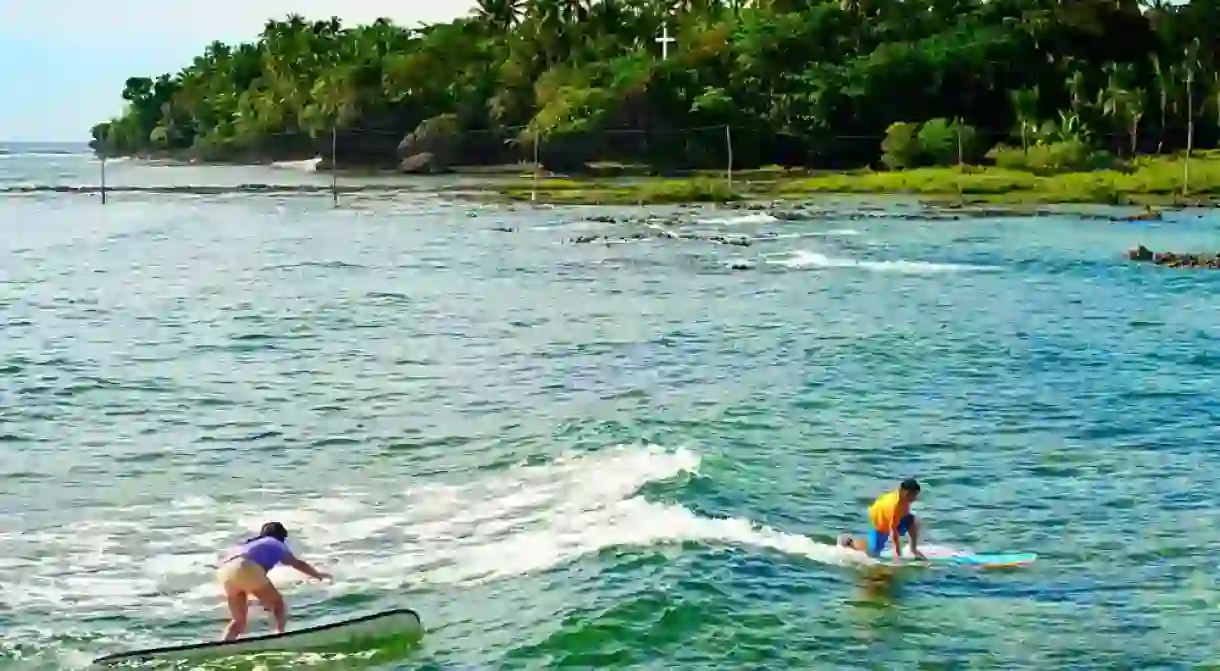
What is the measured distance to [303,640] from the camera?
18688 mm

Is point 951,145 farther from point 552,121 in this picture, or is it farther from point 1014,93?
point 552,121

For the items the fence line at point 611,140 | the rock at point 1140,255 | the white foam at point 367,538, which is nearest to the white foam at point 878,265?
the rock at point 1140,255

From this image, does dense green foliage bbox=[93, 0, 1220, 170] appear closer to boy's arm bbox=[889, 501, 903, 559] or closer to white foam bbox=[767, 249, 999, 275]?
white foam bbox=[767, 249, 999, 275]

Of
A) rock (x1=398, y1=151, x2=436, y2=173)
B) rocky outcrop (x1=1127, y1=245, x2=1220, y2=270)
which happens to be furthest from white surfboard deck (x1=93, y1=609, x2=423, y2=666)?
rock (x1=398, y1=151, x2=436, y2=173)

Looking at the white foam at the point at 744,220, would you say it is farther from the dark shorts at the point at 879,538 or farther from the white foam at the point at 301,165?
the white foam at the point at 301,165

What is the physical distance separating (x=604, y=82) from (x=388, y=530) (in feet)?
431

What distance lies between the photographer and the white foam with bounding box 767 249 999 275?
66.8 metres

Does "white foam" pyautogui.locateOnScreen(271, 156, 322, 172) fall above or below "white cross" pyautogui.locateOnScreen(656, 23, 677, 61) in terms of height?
below

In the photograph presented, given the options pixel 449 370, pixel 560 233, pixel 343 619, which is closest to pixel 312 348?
pixel 449 370

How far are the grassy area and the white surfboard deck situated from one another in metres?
91.7

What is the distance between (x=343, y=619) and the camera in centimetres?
2031

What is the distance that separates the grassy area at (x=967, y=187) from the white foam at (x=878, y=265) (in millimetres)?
39067

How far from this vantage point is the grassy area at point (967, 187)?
4242 inches

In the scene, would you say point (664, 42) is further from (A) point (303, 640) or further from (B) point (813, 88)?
(A) point (303, 640)
